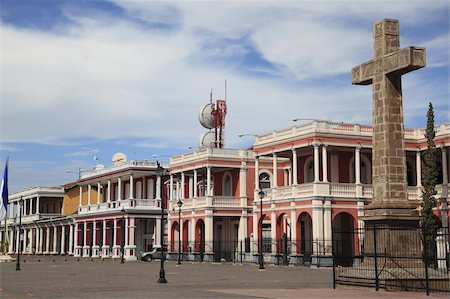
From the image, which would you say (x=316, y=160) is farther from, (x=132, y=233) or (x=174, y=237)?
(x=132, y=233)

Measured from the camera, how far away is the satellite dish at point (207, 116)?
235 feet

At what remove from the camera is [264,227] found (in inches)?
2314

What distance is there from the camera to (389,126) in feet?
71.8

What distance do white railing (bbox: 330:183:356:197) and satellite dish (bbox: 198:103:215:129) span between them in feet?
84.4

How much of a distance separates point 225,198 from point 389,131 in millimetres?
38881

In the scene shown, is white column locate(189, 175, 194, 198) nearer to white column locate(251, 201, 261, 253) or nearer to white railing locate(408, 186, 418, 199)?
white column locate(251, 201, 261, 253)

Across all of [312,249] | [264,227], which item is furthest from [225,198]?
[312,249]

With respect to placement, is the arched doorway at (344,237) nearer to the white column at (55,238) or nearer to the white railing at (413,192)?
the white railing at (413,192)

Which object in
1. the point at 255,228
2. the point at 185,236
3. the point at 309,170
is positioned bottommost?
the point at 185,236

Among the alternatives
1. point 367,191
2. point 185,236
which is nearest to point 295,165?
point 367,191

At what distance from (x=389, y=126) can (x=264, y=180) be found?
39496mm

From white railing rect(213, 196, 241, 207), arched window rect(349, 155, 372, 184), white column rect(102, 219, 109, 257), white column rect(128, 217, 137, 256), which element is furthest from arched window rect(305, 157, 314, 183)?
white column rect(102, 219, 109, 257)

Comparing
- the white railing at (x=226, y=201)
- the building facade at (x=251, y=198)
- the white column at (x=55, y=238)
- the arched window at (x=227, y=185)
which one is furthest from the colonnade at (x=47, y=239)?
the white railing at (x=226, y=201)

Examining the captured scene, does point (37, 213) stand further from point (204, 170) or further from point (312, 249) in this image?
point (312, 249)
